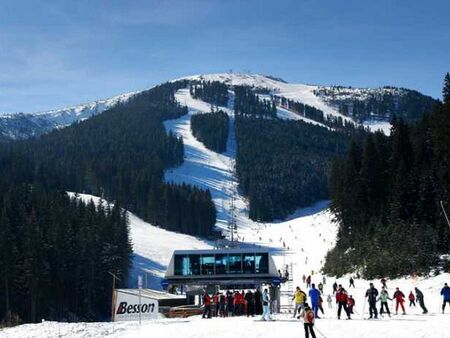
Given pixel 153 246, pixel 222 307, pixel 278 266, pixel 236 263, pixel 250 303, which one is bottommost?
pixel 222 307

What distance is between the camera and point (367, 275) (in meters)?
53.4

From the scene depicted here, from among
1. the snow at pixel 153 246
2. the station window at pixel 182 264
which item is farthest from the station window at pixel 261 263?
the snow at pixel 153 246

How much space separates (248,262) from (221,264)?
7.15 feet

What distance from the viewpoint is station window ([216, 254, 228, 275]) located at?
155 ft

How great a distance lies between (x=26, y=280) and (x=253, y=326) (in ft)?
136

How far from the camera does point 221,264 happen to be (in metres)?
47.5

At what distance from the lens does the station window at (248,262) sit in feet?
154

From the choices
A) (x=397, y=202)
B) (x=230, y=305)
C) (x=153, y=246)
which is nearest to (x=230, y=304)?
Answer: (x=230, y=305)

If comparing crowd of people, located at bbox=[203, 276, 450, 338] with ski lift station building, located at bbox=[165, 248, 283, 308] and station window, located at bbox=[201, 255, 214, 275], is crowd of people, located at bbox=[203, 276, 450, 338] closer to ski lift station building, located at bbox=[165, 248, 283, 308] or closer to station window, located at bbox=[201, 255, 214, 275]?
ski lift station building, located at bbox=[165, 248, 283, 308]

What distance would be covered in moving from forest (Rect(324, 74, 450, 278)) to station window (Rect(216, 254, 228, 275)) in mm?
14106

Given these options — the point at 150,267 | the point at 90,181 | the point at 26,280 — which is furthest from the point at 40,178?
the point at 26,280

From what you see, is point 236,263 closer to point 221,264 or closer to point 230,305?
point 221,264

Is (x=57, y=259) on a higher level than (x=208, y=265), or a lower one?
higher

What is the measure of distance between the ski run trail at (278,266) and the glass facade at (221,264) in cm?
569
